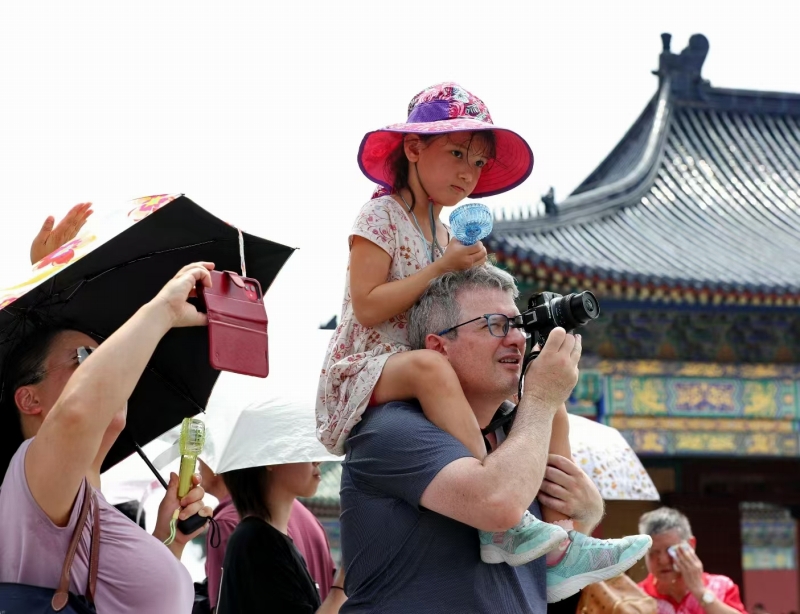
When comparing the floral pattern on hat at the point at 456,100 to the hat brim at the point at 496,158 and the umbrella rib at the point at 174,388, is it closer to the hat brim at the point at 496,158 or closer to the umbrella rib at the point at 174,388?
the hat brim at the point at 496,158

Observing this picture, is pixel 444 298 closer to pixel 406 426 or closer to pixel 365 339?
pixel 365 339

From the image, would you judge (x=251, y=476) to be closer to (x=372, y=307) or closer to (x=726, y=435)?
(x=372, y=307)

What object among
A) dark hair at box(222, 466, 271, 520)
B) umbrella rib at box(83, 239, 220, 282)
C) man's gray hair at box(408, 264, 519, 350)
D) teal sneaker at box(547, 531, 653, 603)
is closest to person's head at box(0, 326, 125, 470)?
umbrella rib at box(83, 239, 220, 282)

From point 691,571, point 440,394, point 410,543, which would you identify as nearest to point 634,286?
point 691,571

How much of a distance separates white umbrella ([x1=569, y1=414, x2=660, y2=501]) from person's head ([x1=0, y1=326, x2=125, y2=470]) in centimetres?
337

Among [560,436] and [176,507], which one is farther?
[176,507]

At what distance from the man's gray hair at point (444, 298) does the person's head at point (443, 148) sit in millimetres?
293

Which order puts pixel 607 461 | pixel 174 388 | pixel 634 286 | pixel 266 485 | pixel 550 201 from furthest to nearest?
pixel 550 201
pixel 634 286
pixel 607 461
pixel 266 485
pixel 174 388

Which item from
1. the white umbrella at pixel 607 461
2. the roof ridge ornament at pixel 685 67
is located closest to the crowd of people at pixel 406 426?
the white umbrella at pixel 607 461

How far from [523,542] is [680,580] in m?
3.28

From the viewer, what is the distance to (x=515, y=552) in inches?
97.8

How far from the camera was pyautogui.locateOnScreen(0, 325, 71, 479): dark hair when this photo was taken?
2.57 m

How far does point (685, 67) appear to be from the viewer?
1550cm

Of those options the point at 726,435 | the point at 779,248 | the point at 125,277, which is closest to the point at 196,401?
the point at 125,277
